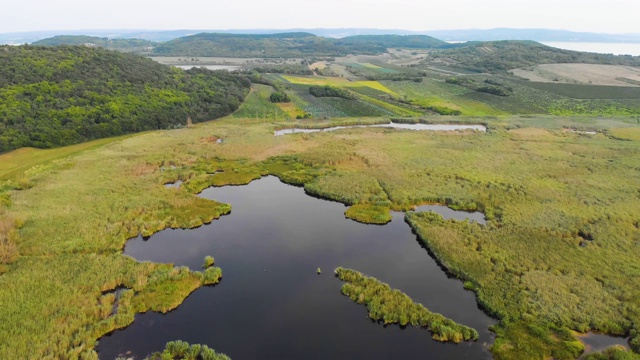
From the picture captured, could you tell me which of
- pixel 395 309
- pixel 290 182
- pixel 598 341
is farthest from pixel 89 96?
pixel 598 341

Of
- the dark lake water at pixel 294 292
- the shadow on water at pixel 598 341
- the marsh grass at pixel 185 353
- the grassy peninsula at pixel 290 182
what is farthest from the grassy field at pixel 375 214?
the marsh grass at pixel 185 353

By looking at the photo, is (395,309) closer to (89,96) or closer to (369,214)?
(369,214)

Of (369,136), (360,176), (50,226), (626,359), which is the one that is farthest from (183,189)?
(626,359)

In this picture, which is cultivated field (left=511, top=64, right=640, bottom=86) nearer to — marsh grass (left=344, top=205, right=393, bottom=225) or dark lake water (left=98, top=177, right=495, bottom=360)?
marsh grass (left=344, top=205, right=393, bottom=225)

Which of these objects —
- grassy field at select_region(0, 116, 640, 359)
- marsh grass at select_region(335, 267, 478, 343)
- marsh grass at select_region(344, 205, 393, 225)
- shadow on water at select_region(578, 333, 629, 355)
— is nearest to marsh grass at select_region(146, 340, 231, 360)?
grassy field at select_region(0, 116, 640, 359)

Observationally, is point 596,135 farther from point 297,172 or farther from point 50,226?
point 50,226

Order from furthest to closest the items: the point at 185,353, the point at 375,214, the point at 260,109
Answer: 1. the point at 260,109
2. the point at 375,214
3. the point at 185,353

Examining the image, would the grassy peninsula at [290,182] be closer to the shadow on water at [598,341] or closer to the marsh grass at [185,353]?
the shadow on water at [598,341]
